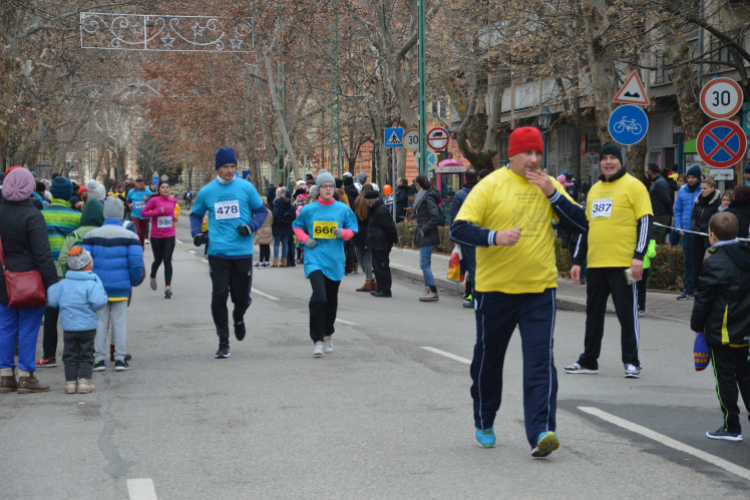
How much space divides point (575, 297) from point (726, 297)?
9531 mm

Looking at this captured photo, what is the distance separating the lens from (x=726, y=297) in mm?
6184

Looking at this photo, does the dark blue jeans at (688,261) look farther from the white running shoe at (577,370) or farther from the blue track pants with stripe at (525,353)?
the blue track pants with stripe at (525,353)

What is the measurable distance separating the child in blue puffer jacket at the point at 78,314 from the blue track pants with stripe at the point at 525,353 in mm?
3530

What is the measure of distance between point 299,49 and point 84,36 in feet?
43.1

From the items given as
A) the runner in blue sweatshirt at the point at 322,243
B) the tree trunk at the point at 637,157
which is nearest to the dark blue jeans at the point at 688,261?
the tree trunk at the point at 637,157

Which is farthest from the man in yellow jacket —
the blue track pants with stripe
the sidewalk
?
the sidewalk

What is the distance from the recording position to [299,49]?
40719 mm

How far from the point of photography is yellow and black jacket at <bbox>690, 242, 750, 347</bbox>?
20.1ft

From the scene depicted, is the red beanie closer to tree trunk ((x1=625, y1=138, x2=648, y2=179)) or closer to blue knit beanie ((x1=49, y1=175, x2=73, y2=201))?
blue knit beanie ((x1=49, y1=175, x2=73, y2=201))

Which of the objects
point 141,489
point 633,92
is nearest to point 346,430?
point 141,489

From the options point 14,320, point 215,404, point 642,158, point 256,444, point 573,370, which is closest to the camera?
point 256,444

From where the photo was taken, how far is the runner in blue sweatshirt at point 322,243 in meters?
9.87

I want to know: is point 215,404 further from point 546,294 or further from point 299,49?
point 299,49

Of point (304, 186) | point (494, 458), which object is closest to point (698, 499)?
point (494, 458)
